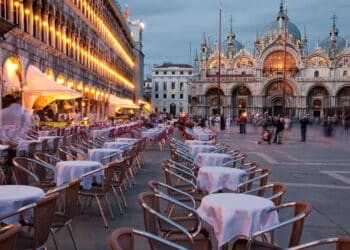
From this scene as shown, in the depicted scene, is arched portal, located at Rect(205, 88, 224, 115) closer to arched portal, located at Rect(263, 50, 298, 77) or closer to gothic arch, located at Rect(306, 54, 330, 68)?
arched portal, located at Rect(263, 50, 298, 77)

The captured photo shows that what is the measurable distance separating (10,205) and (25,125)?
5.65 m

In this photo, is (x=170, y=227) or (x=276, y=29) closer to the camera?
(x=170, y=227)

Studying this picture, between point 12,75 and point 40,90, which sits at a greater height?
point 12,75

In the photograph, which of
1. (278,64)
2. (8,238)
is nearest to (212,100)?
(278,64)

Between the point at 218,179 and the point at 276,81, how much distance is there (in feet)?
251

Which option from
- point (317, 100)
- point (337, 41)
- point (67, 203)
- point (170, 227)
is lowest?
point (170, 227)

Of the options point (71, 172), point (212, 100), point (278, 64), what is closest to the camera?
point (71, 172)

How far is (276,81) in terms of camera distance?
265ft

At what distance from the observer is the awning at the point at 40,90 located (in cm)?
1828

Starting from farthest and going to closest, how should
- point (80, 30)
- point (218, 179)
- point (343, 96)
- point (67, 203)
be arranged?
1. point (343, 96)
2. point (80, 30)
3. point (218, 179)
4. point (67, 203)

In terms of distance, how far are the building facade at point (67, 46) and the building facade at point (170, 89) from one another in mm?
49755

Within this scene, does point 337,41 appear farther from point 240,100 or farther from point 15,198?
point 15,198

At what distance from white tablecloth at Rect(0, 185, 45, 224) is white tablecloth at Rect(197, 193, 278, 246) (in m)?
1.93

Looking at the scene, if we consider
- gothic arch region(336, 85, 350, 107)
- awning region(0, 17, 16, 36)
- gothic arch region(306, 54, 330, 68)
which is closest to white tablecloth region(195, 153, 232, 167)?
awning region(0, 17, 16, 36)
